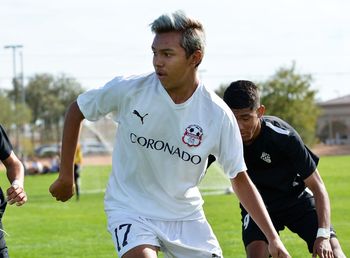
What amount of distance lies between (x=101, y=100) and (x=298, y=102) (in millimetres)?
72428

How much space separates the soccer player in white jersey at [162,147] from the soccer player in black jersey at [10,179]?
47.7 inches

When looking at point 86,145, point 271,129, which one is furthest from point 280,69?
point 271,129

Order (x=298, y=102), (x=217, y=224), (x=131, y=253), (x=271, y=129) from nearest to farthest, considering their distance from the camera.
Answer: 1. (x=131, y=253)
2. (x=271, y=129)
3. (x=217, y=224)
4. (x=298, y=102)

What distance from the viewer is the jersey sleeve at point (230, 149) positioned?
5.70 meters

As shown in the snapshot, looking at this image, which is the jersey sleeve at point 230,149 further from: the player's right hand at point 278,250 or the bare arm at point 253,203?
the player's right hand at point 278,250

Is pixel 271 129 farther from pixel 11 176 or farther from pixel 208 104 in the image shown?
pixel 11 176

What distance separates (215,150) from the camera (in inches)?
227

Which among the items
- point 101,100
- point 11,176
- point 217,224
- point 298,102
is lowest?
point 298,102

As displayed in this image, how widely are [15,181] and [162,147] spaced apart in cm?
178

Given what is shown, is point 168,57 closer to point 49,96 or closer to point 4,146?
point 4,146

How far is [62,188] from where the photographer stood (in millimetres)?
5586

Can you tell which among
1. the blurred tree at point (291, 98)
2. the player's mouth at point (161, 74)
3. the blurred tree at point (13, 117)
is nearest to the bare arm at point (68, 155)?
the player's mouth at point (161, 74)

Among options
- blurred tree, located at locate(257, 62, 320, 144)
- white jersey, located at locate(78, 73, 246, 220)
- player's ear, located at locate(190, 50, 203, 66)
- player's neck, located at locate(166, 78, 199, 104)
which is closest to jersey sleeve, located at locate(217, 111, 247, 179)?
white jersey, located at locate(78, 73, 246, 220)

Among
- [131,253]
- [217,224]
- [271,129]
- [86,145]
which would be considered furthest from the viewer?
[86,145]
